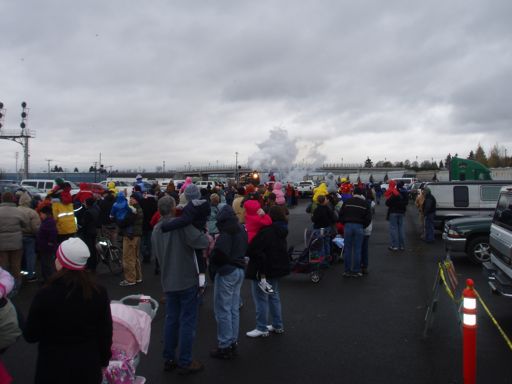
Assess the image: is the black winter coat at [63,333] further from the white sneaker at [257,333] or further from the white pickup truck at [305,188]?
the white pickup truck at [305,188]

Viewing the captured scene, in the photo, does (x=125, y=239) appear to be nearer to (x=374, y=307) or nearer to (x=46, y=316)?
(x=374, y=307)

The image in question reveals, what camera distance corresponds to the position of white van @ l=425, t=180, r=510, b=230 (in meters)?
15.7

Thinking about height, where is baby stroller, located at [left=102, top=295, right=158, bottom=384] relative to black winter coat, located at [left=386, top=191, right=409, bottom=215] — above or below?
below

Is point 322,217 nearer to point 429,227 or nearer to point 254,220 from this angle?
point 254,220

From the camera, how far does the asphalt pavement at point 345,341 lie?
5074mm

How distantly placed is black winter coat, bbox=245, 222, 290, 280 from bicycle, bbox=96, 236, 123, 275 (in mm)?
5622

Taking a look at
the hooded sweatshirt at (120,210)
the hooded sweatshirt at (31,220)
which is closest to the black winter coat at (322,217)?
the hooded sweatshirt at (120,210)

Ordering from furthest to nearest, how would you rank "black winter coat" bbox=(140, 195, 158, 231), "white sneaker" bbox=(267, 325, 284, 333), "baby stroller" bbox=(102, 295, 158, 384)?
"black winter coat" bbox=(140, 195, 158, 231), "white sneaker" bbox=(267, 325, 284, 333), "baby stroller" bbox=(102, 295, 158, 384)

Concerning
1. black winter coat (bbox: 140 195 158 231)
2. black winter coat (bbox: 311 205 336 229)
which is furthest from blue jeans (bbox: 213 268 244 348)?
black winter coat (bbox: 140 195 158 231)

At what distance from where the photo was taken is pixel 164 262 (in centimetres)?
512

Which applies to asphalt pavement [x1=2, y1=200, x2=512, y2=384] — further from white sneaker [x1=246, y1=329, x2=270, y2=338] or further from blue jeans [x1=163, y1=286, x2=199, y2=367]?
blue jeans [x1=163, y1=286, x2=199, y2=367]

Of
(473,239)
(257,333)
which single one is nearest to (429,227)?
(473,239)

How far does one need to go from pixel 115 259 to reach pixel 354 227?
18.5ft

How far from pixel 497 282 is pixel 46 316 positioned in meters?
6.36
